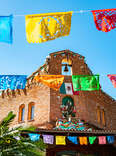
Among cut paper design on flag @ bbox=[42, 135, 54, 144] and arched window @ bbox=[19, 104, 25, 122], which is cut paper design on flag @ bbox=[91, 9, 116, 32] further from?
arched window @ bbox=[19, 104, 25, 122]

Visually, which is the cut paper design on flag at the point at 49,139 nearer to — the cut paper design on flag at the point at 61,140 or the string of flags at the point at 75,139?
the string of flags at the point at 75,139

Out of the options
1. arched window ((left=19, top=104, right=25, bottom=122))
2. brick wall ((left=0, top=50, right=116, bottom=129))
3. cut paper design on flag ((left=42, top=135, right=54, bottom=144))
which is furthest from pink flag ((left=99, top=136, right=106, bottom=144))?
arched window ((left=19, top=104, right=25, bottom=122))

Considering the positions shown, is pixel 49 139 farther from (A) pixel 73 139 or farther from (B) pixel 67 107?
(B) pixel 67 107

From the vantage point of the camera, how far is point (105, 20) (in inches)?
330

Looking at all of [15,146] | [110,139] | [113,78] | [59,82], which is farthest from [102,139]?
[15,146]

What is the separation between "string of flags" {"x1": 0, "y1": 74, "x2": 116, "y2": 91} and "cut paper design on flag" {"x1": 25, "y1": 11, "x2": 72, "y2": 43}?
459cm

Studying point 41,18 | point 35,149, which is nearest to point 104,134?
point 35,149

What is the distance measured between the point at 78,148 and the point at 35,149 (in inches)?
222

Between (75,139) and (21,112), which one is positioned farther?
(21,112)

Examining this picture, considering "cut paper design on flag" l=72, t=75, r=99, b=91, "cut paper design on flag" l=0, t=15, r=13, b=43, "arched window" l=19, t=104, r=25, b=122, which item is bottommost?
"arched window" l=19, t=104, r=25, b=122

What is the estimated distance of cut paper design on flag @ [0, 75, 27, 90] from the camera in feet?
41.4

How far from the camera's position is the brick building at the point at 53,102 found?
1605 centimetres

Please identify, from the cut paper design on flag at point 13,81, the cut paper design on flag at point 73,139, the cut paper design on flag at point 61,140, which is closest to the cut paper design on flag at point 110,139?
the cut paper design on flag at point 73,139

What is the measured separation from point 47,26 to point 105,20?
92.1 inches
